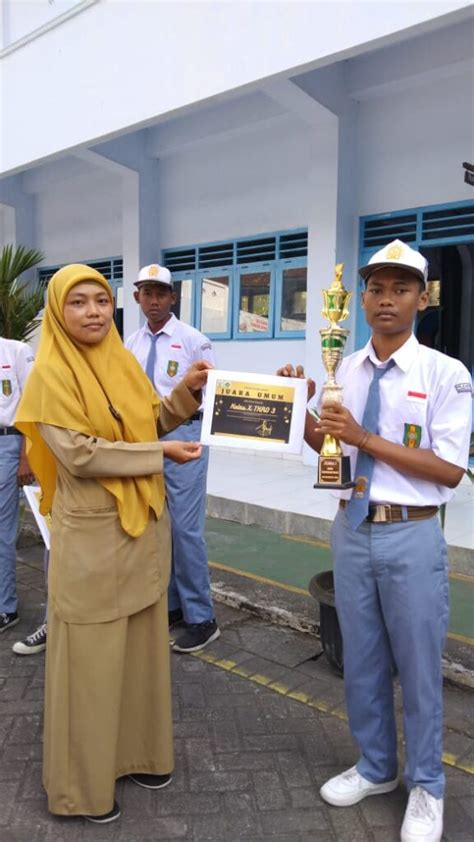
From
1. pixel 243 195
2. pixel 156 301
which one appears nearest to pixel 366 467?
pixel 156 301

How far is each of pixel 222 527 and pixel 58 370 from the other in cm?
402

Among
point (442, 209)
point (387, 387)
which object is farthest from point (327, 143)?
point (387, 387)

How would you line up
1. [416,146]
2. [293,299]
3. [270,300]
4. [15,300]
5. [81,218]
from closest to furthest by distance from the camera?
[15,300] → [416,146] → [293,299] → [270,300] → [81,218]

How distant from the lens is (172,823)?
2.16 meters

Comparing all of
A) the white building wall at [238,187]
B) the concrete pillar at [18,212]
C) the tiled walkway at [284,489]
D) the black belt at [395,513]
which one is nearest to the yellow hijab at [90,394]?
the black belt at [395,513]

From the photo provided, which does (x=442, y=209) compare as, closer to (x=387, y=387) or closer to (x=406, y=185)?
(x=406, y=185)

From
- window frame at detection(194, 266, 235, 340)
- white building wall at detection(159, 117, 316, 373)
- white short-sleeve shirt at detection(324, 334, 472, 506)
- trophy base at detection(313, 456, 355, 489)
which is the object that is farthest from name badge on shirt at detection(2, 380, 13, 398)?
window frame at detection(194, 266, 235, 340)

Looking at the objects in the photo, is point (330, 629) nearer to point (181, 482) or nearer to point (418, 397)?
point (181, 482)

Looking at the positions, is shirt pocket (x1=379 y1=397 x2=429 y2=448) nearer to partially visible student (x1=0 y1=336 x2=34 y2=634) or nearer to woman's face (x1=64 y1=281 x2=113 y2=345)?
woman's face (x1=64 y1=281 x2=113 y2=345)

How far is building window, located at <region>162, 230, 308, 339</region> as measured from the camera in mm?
8180

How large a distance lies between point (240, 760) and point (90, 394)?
1593mm

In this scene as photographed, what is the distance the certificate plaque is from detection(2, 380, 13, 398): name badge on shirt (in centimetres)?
178

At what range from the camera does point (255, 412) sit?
230cm

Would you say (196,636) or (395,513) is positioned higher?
(395,513)
